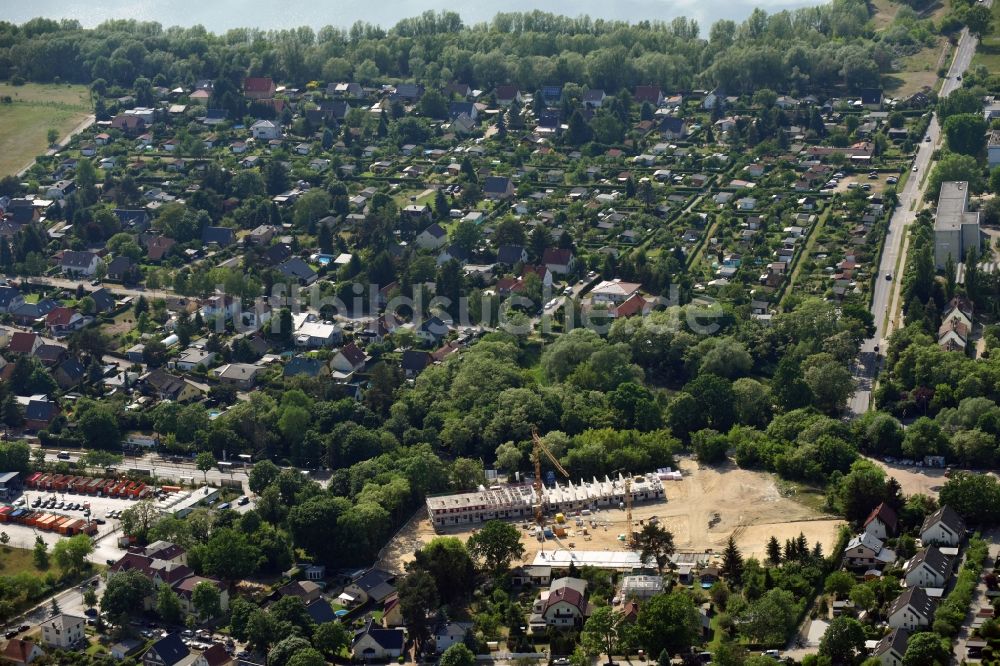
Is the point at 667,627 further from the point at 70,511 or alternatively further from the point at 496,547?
the point at 70,511

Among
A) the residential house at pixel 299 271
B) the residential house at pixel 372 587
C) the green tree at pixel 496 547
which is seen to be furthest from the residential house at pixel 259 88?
the green tree at pixel 496 547

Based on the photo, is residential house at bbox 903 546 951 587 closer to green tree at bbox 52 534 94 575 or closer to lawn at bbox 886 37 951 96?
green tree at bbox 52 534 94 575

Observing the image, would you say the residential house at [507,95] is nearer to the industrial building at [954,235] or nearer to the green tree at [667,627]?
the industrial building at [954,235]

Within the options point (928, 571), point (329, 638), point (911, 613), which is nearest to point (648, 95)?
point (928, 571)

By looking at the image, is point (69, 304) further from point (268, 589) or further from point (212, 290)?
point (268, 589)

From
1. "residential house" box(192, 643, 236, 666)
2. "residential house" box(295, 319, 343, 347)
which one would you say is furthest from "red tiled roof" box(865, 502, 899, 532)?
"residential house" box(295, 319, 343, 347)

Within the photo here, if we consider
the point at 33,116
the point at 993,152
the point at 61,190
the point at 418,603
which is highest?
the point at 33,116

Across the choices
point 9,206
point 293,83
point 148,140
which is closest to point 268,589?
point 9,206
